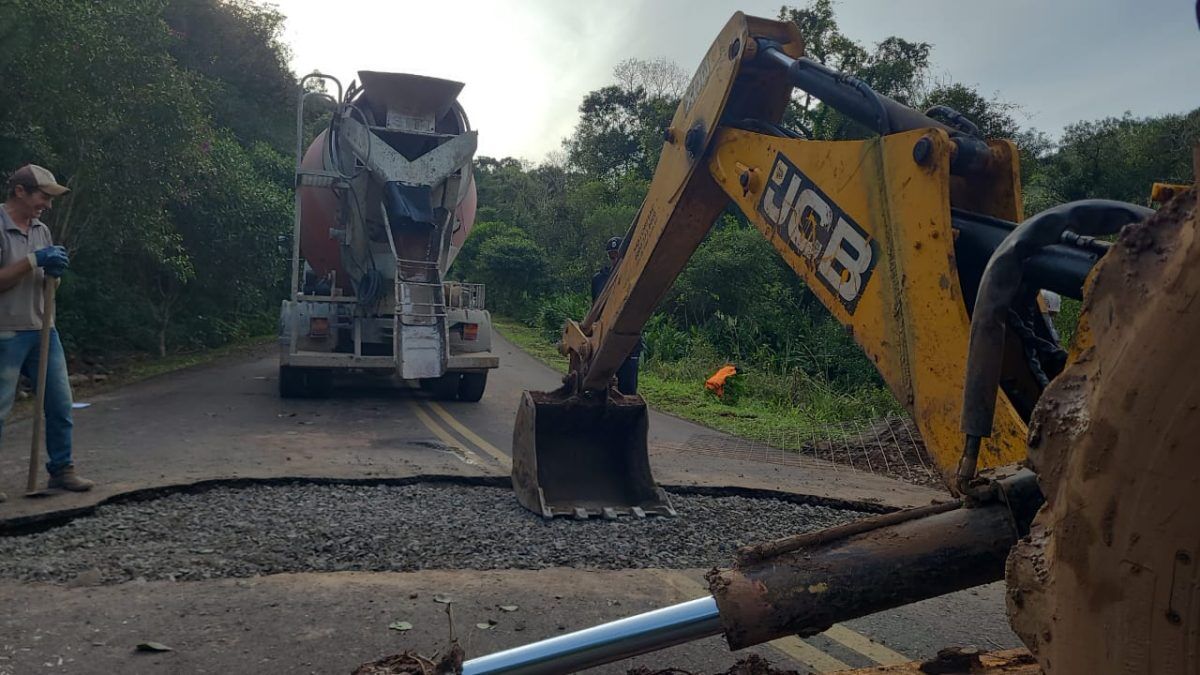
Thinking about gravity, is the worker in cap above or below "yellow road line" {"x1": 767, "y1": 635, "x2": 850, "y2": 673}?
above

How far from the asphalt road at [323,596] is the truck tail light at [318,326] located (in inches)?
73.8

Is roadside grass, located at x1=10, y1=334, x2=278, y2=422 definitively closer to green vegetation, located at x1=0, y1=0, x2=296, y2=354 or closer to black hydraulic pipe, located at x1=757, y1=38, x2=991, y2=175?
green vegetation, located at x1=0, y1=0, x2=296, y2=354

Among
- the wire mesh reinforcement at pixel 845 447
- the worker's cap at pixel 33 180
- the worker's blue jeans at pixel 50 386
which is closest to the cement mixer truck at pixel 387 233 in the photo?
the wire mesh reinforcement at pixel 845 447

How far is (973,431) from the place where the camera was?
5.45ft

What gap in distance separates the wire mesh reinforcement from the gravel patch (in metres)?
2.57

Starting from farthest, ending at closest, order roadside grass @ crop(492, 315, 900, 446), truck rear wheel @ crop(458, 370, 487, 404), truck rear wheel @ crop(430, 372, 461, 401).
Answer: truck rear wheel @ crop(430, 372, 461, 401), truck rear wheel @ crop(458, 370, 487, 404), roadside grass @ crop(492, 315, 900, 446)

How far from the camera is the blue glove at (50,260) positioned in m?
4.91

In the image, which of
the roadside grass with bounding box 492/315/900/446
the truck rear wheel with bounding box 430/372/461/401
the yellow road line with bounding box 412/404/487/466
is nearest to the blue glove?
the yellow road line with bounding box 412/404/487/466

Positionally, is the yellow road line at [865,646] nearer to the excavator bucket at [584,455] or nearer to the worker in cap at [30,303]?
the excavator bucket at [584,455]

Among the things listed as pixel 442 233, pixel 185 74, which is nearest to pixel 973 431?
pixel 442 233

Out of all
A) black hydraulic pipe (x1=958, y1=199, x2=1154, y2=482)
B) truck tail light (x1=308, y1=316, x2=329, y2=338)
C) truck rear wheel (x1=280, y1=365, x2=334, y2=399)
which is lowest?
truck rear wheel (x1=280, y1=365, x2=334, y2=399)

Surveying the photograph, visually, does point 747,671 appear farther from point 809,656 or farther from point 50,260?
point 50,260

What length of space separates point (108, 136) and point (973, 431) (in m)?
11.2

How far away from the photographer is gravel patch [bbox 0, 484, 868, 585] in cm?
387
